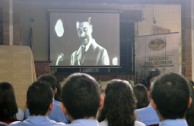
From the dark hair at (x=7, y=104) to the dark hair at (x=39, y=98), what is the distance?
2.30 feet

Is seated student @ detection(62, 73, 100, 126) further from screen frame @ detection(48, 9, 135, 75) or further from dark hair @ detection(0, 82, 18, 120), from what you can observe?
screen frame @ detection(48, 9, 135, 75)

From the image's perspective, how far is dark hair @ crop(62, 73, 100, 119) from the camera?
6.20 feet

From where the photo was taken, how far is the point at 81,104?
189 centimetres

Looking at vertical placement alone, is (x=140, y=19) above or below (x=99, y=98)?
above

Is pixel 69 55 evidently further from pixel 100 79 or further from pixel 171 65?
pixel 171 65

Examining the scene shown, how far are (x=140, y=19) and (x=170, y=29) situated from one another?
83cm

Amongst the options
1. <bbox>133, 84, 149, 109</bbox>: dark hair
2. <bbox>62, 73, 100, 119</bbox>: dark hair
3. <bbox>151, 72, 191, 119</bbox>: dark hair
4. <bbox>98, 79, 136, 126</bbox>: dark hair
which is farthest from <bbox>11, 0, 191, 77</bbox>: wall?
<bbox>151, 72, 191, 119</bbox>: dark hair

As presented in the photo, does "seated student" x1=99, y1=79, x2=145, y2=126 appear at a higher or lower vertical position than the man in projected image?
lower

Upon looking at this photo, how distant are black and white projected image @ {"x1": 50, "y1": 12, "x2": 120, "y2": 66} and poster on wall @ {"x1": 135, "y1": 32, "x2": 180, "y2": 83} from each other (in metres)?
0.62

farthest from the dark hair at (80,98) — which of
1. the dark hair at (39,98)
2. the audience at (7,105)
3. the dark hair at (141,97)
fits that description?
the dark hair at (141,97)

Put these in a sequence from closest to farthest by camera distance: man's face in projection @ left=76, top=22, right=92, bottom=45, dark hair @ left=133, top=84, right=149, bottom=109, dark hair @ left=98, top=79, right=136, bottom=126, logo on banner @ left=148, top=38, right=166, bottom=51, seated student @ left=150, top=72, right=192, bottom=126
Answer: seated student @ left=150, top=72, right=192, bottom=126
dark hair @ left=98, top=79, right=136, bottom=126
dark hair @ left=133, top=84, right=149, bottom=109
logo on banner @ left=148, top=38, right=166, bottom=51
man's face in projection @ left=76, top=22, right=92, bottom=45

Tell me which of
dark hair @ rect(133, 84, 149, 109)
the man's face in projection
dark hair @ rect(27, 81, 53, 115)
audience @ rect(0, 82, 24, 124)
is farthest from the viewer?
the man's face in projection

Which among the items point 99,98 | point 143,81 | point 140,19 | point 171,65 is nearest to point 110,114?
point 99,98

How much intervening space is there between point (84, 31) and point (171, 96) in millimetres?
8640
